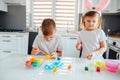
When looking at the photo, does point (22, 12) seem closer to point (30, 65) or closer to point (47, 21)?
point (47, 21)

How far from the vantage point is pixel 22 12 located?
3.69m

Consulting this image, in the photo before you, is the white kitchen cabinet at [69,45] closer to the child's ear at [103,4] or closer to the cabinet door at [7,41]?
the cabinet door at [7,41]

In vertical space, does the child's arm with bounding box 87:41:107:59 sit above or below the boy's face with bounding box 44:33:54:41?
below

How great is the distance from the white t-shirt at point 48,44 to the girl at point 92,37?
0.79 ft

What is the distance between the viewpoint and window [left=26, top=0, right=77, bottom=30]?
3.78 m

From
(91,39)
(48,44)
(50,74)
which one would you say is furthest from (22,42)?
(50,74)

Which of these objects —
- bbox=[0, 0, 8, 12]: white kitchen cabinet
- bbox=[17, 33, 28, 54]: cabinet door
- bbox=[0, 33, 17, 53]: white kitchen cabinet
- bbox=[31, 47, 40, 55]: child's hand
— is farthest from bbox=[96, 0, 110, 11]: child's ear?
bbox=[0, 0, 8, 12]: white kitchen cabinet

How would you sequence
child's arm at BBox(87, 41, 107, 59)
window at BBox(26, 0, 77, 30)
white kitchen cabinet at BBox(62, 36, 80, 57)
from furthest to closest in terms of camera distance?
window at BBox(26, 0, 77, 30) → white kitchen cabinet at BBox(62, 36, 80, 57) → child's arm at BBox(87, 41, 107, 59)

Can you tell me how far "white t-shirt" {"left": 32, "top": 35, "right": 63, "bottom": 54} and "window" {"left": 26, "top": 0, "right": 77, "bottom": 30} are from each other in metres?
2.20

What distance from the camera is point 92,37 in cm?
154

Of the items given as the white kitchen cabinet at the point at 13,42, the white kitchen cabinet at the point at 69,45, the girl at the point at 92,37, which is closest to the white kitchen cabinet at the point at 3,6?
the white kitchen cabinet at the point at 13,42

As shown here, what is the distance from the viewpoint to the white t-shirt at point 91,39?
1.52m

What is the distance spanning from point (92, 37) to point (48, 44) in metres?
0.47

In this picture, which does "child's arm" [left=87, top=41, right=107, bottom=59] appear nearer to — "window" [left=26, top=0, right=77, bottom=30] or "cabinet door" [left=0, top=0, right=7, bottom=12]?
"window" [left=26, top=0, right=77, bottom=30]
